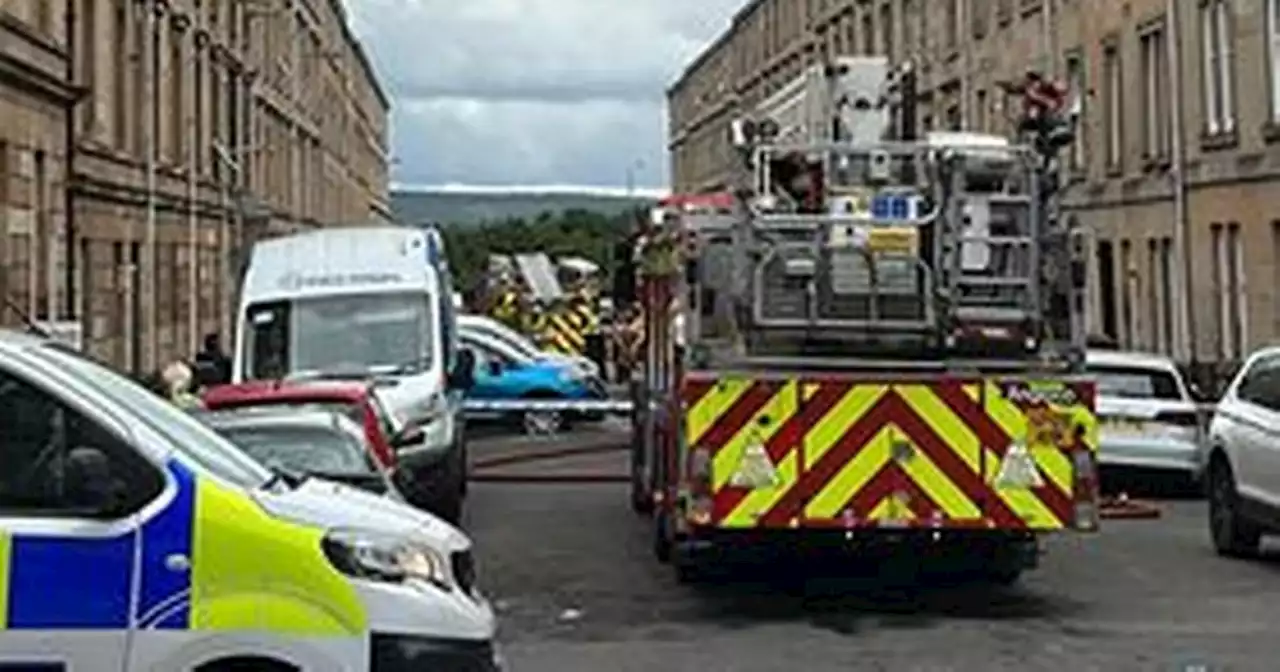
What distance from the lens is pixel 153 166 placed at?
4166cm

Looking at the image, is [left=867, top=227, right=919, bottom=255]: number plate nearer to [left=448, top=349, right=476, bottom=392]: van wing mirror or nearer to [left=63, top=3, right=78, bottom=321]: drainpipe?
[left=448, top=349, right=476, bottom=392]: van wing mirror

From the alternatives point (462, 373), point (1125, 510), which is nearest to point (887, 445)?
point (1125, 510)

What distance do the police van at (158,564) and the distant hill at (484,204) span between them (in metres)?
122

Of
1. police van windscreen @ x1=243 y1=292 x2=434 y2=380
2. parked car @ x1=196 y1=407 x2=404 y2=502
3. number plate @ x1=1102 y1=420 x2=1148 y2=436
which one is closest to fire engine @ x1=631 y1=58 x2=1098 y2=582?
parked car @ x1=196 y1=407 x2=404 y2=502

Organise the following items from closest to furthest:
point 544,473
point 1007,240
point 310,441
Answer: point 310,441
point 1007,240
point 544,473

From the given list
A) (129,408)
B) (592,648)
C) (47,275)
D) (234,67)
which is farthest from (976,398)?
(234,67)

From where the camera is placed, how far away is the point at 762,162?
51.7 ft

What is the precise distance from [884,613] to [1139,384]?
957 centimetres

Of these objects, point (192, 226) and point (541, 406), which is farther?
point (192, 226)

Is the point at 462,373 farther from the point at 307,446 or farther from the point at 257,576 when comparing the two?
the point at 257,576

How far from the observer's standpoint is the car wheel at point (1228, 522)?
56.7 ft

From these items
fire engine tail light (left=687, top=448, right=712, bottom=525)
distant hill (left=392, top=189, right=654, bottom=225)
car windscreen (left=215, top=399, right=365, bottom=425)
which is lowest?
fire engine tail light (left=687, top=448, right=712, bottom=525)

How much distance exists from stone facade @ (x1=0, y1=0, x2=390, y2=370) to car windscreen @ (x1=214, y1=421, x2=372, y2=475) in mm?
14554

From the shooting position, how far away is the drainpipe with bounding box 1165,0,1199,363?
3588 cm
